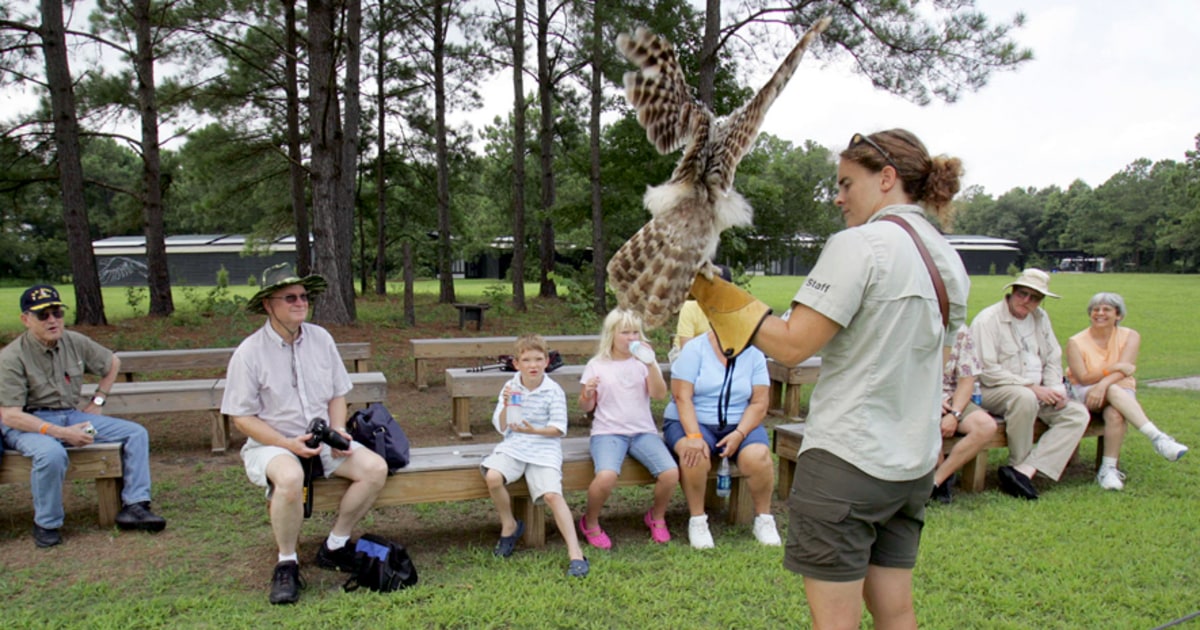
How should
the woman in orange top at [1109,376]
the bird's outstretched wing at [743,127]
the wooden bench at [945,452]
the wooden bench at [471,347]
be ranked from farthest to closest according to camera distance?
the wooden bench at [471,347] < the woman in orange top at [1109,376] < the wooden bench at [945,452] < the bird's outstretched wing at [743,127]

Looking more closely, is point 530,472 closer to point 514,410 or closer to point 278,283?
point 514,410

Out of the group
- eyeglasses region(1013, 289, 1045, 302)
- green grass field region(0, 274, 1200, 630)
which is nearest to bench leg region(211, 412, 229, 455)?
green grass field region(0, 274, 1200, 630)

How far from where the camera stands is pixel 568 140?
20.1 meters

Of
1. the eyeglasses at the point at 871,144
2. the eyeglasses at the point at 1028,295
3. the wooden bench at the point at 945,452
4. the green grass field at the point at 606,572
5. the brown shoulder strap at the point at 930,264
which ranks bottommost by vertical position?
the green grass field at the point at 606,572

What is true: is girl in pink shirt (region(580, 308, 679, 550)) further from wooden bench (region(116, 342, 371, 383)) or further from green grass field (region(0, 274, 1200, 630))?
wooden bench (region(116, 342, 371, 383))

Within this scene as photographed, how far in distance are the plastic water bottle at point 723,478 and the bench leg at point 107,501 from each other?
3.60m

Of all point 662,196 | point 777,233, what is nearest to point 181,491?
point 662,196

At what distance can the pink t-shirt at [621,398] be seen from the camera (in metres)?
4.25

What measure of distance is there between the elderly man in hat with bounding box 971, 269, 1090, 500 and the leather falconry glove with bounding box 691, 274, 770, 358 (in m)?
4.14

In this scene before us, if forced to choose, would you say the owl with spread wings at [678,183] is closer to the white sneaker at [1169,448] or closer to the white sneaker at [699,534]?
the white sneaker at [699,534]

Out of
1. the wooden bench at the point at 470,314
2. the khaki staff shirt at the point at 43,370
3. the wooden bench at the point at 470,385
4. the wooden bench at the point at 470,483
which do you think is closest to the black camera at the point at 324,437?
the wooden bench at the point at 470,483

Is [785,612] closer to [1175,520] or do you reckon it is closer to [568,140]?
[1175,520]

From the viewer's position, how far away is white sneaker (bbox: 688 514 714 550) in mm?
4031

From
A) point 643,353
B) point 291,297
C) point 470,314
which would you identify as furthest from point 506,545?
point 470,314
